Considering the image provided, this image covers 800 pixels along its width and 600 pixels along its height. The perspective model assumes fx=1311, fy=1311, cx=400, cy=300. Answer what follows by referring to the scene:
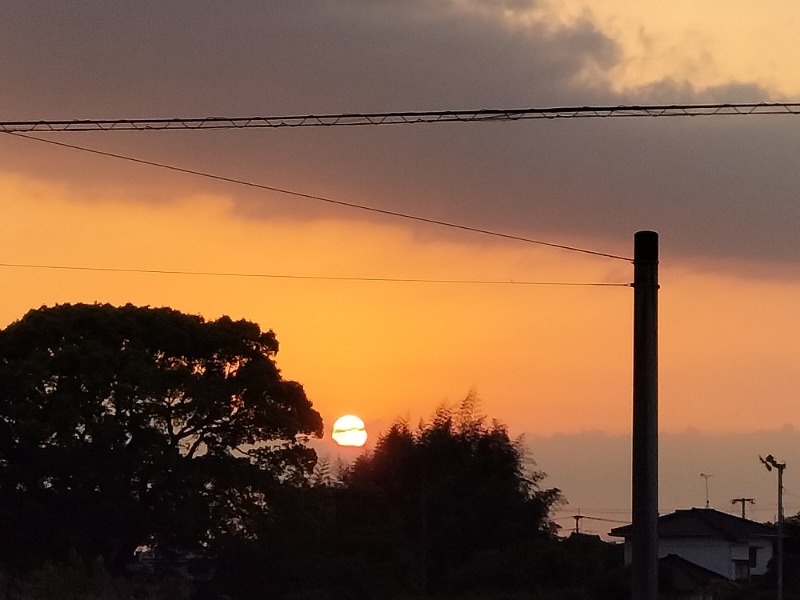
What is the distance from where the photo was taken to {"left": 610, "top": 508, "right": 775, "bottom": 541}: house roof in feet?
182

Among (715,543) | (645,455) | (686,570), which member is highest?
(715,543)

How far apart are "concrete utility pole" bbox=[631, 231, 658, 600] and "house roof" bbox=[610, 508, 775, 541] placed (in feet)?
134

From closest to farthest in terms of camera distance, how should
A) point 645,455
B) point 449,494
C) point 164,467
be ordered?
point 645,455
point 164,467
point 449,494

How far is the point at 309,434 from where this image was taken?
133ft

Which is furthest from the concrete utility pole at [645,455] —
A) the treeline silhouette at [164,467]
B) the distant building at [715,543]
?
the distant building at [715,543]

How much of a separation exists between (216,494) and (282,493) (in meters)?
1.90

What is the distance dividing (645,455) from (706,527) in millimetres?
41807

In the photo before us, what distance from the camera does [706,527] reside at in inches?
2194

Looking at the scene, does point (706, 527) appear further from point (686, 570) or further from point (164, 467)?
point (164, 467)

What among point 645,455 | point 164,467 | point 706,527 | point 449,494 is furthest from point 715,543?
point 645,455

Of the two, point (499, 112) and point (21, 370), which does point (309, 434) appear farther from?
point (499, 112)

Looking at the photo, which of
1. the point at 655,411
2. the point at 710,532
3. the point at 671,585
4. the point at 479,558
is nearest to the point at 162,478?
the point at 479,558

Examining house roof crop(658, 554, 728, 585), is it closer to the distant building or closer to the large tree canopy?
the distant building

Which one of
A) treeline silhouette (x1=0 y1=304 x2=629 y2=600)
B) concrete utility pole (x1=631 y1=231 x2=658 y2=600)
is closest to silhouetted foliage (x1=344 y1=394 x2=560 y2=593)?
treeline silhouette (x1=0 y1=304 x2=629 y2=600)
